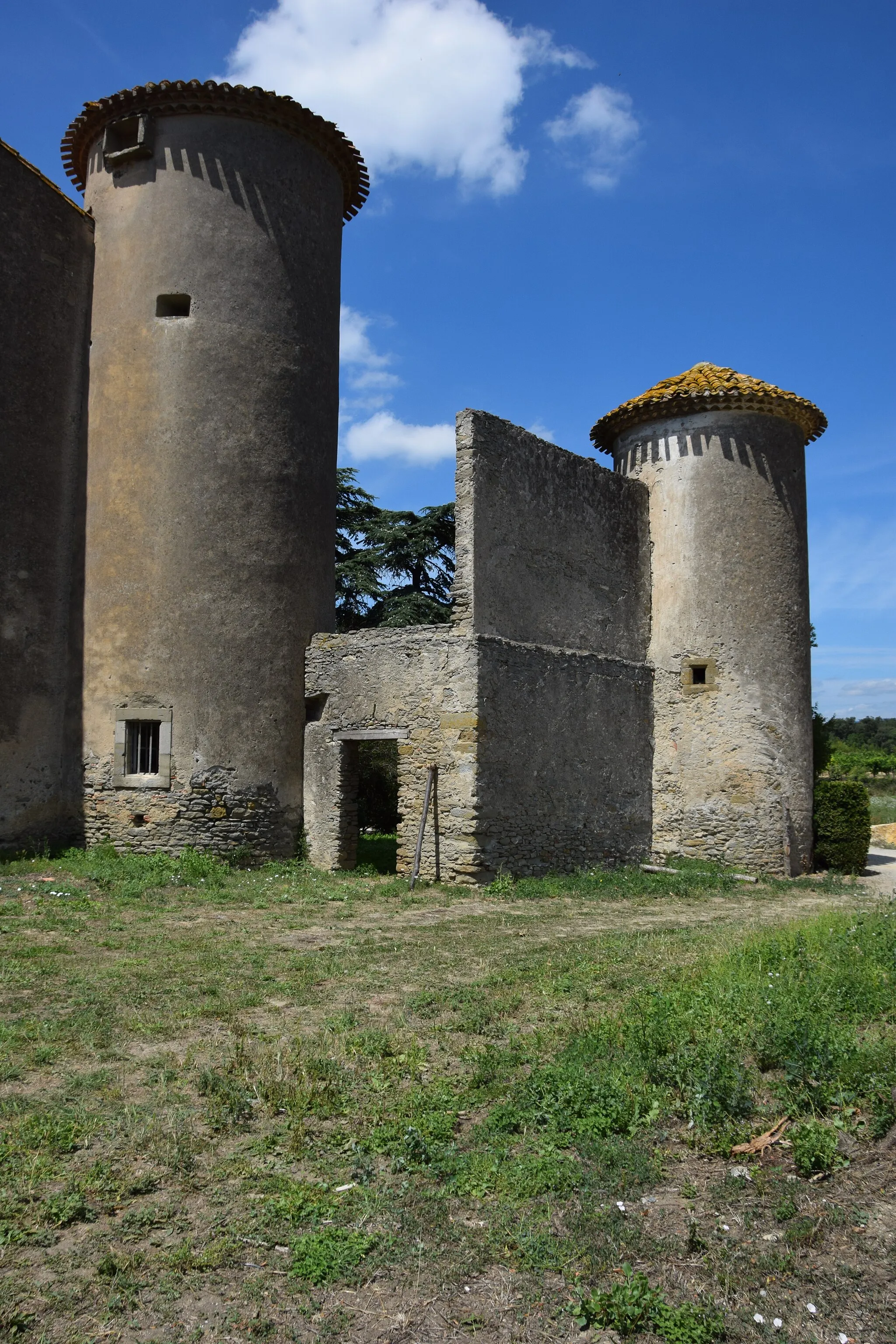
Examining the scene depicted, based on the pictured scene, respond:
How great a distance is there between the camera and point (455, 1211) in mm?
4191

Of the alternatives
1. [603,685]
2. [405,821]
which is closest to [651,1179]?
[405,821]

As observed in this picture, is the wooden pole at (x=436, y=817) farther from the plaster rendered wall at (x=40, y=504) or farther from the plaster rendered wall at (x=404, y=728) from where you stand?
the plaster rendered wall at (x=40, y=504)

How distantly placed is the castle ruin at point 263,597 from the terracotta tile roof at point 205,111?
1.8 inches

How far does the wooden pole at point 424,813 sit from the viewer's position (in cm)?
1270

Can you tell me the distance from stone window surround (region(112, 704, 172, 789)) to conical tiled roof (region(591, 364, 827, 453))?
9415 millimetres

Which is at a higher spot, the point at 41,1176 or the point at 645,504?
the point at 645,504

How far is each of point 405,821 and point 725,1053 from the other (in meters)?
8.52

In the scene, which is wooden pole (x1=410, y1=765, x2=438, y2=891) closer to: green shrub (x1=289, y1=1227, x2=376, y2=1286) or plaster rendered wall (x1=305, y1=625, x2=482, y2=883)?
plaster rendered wall (x1=305, y1=625, x2=482, y2=883)

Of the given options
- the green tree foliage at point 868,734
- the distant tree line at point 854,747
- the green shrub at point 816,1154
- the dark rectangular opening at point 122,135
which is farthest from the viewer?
the green tree foliage at point 868,734

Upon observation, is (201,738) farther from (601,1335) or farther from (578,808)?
(601,1335)

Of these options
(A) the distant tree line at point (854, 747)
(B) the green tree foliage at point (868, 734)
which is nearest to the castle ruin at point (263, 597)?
(A) the distant tree line at point (854, 747)

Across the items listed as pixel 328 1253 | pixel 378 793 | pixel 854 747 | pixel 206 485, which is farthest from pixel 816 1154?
pixel 854 747

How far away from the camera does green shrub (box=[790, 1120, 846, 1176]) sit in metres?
4.29

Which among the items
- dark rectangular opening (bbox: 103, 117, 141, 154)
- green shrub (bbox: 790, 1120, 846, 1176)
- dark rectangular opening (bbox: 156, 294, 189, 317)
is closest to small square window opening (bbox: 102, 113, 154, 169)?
dark rectangular opening (bbox: 103, 117, 141, 154)
